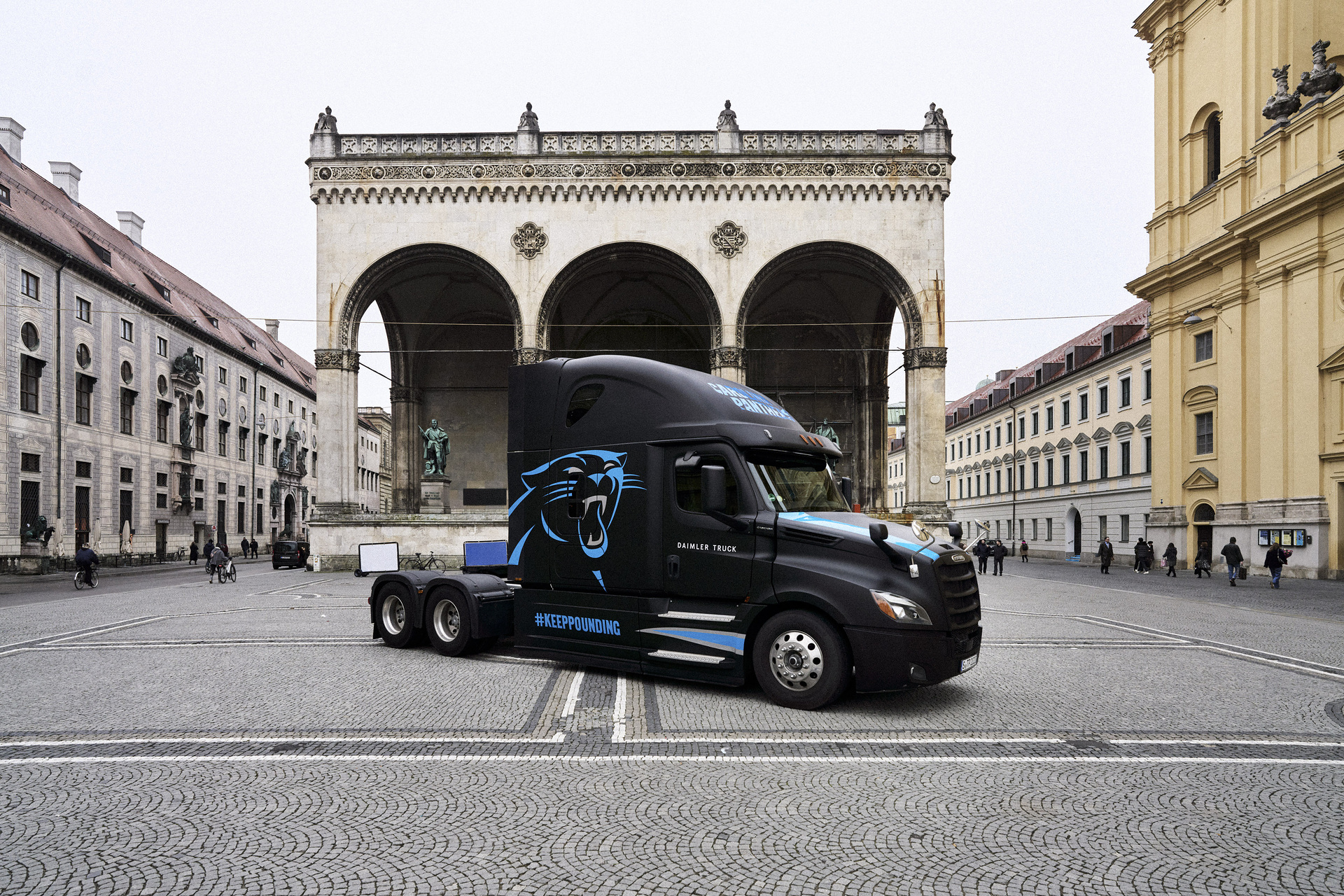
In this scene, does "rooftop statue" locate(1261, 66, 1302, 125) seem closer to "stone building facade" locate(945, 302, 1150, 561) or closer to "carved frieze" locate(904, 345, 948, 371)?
"stone building facade" locate(945, 302, 1150, 561)

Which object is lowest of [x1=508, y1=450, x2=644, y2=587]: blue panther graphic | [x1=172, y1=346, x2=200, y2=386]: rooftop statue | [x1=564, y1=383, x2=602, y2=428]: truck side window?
[x1=508, y1=450, x2=644, y2=587]: blue panther graphic

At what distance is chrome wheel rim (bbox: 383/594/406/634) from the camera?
34.1 ft

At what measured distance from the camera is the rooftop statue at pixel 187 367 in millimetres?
45844

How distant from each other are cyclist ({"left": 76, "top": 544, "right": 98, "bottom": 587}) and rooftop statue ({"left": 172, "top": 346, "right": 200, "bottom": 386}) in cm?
2446

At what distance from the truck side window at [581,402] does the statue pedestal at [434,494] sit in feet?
71.1

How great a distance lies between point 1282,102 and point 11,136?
50.4 meters

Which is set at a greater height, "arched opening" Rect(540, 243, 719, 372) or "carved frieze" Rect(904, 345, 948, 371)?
"arched opening" Rect(540, 243, 719, 372)

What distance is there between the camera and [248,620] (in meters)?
13.4

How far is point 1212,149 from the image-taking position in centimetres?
3180

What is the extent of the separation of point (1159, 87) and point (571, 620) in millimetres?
36695

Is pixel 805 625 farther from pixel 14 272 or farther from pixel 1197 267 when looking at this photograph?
pixel 14 272

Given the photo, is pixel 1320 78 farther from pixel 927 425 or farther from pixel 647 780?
pixel 647 780

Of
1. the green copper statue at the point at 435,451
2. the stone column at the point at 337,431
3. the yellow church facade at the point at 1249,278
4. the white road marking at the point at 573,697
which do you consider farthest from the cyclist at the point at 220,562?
the yellow church facade at the point at 1249,278

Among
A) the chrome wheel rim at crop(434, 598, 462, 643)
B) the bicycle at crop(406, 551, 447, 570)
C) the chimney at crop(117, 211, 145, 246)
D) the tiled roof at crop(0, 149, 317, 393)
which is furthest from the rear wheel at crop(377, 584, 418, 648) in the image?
the chimney at crop(117, 211, 145, 246)
